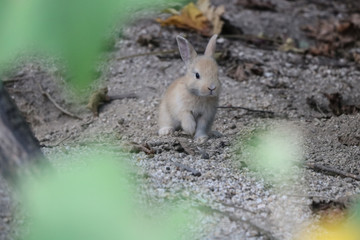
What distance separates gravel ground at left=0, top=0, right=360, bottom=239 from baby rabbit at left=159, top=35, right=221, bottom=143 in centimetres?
15

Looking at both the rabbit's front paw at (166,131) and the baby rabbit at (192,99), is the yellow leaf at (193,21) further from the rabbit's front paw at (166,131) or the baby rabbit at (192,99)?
the rabbit's front paw at (166,131)

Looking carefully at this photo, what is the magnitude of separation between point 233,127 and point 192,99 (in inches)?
18.9

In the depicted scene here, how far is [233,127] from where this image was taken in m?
5.41

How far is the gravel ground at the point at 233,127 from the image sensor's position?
3111mm

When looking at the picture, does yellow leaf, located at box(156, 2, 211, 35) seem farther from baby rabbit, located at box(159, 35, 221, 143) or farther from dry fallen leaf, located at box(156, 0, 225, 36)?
baby rabbit, located at box(159, 35, 221, 143)

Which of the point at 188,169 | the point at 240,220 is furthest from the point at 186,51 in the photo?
the point at 240,220

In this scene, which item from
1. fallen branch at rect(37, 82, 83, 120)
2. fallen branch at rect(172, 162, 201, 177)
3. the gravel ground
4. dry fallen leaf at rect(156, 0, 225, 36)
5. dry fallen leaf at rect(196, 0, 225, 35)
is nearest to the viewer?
the gravel ground

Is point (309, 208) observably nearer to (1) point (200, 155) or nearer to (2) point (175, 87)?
(1) point (200, 155)

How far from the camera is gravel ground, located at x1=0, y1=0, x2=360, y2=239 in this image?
3111mm

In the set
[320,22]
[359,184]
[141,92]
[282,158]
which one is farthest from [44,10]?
[320,22]

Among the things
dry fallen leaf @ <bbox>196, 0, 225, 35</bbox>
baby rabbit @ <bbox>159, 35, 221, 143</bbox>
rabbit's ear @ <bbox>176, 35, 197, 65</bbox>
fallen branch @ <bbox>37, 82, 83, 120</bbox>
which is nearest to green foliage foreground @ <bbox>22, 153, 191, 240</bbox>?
baby rabbit @ <bbox>159, 35, 221, 143</bbox>

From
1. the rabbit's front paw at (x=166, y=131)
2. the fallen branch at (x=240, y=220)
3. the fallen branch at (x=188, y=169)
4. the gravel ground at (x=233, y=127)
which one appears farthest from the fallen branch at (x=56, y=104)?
the fallen branch at (x=240, y=220)

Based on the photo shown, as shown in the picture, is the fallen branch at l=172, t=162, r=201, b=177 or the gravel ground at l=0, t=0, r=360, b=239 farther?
the fallen branch at l=172, t=162, r=201, b=177

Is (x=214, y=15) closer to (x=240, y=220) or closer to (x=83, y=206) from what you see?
(x=240, y=220)
